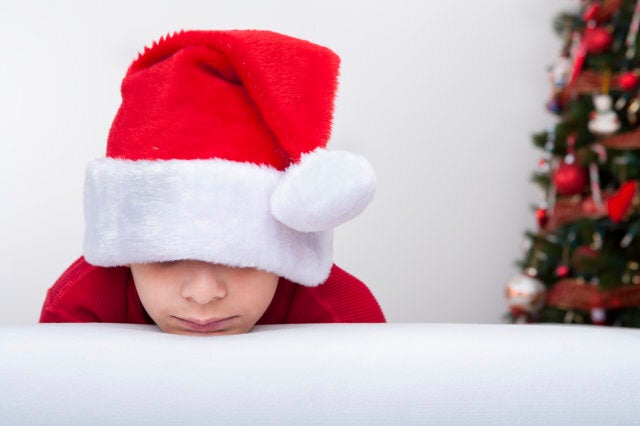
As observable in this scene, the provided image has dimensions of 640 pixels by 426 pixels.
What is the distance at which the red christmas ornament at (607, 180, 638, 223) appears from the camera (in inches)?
67.0

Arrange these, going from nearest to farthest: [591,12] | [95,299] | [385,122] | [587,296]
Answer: [95,299] < [587,296] < [591,12] < [385,122]

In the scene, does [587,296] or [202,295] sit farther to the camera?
[587,296]

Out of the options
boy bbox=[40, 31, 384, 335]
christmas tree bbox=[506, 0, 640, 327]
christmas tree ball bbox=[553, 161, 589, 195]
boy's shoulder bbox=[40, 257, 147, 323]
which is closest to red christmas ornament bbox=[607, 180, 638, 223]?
christmas tree bbox=[506, 0, 640, 327]

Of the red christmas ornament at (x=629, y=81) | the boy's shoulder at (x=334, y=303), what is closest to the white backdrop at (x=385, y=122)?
the red christmas ornament at (x=629, y=81)

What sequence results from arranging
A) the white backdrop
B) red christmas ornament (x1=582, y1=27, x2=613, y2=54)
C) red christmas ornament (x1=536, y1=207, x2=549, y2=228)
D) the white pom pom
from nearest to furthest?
the white pom pom → red christmas ornament (x1=582, y1=27, x2=613, y2=54) → red christmas ornament (x1=536, y1=207, x2=549, y2=228) → the white backdrop

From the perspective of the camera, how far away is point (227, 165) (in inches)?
30.7

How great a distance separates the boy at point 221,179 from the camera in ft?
2.47

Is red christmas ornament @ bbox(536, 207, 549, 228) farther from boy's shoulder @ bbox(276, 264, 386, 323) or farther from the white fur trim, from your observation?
the white fur trim

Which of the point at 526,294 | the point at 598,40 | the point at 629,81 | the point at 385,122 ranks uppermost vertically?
the point at 598,40

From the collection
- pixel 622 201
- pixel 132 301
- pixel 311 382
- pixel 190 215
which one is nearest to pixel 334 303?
pixel 132 301

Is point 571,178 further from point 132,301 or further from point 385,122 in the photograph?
point 132,301

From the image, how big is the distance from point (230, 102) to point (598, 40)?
1359 mm

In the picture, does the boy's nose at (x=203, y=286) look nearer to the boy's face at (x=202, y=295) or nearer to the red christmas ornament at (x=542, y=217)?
the boy's face at (x=202, y=295)

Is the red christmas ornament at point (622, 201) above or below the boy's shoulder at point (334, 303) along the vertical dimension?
above
